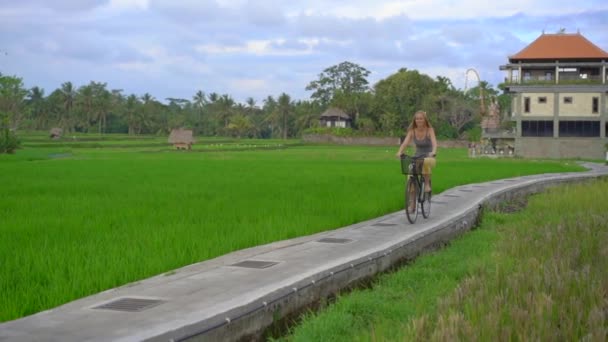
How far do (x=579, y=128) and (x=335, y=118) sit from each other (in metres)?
35.8

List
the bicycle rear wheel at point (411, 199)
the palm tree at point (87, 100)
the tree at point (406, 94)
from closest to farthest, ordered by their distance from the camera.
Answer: the bicycle rear wheel at point (411, 199) < the tree at point (406, 94) < the palm tree at point (87, 100)

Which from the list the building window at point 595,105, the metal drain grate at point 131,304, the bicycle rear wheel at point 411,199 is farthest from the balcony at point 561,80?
the metal drain grate at point 131,304

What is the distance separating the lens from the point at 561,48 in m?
47.1

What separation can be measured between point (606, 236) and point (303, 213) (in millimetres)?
3957

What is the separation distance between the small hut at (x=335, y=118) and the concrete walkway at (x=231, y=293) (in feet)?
229

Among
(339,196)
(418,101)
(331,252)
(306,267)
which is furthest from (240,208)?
(418,101)

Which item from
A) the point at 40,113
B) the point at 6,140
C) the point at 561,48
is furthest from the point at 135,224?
the point at 40,113

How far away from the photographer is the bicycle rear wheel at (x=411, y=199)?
8914 millimetres

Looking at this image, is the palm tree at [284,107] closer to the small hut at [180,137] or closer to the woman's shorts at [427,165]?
the small hut at [180,137]

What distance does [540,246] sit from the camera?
7.07m

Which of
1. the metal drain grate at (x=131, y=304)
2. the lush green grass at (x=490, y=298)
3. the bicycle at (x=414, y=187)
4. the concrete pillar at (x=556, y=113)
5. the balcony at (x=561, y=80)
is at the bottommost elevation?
the lush green grass at (x=490, y=298)

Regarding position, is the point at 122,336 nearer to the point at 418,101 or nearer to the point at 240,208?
the point at 240,208

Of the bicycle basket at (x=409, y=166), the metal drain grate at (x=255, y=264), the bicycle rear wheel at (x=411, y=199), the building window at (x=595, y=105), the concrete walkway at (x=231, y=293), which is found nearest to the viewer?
the concrete walkway at (x=231, y=293)

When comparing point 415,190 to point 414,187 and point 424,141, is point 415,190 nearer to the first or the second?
point 414,187
